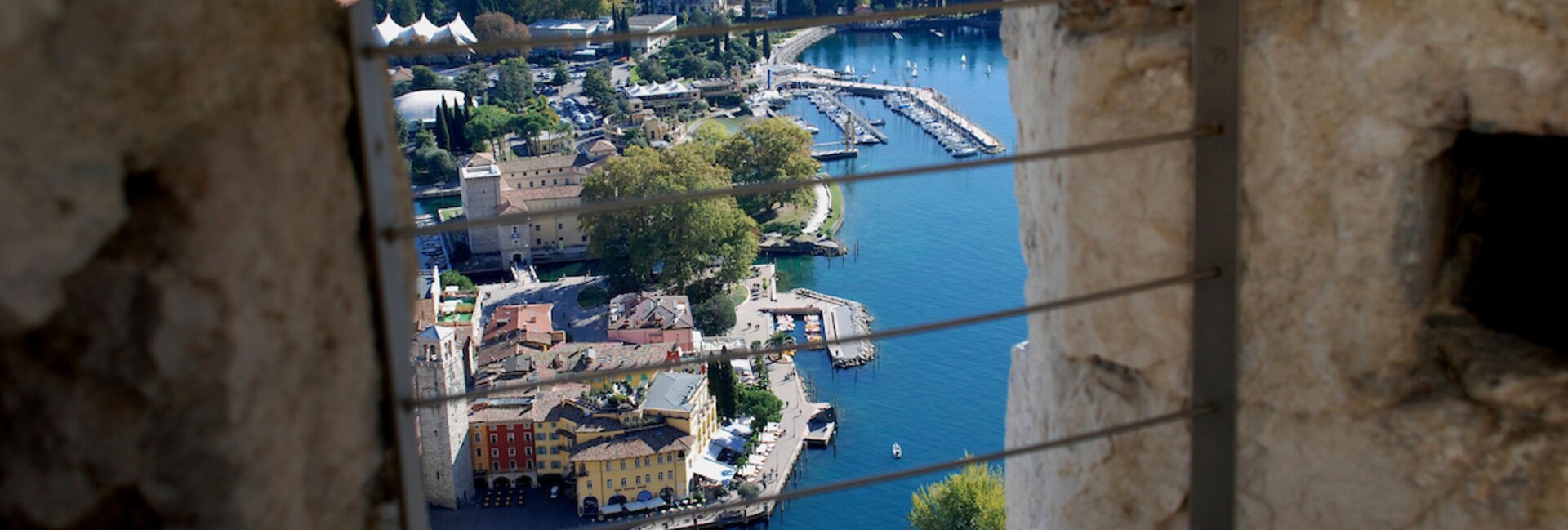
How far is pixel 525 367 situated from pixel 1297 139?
10.2m

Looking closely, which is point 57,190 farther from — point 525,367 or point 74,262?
point 525,367

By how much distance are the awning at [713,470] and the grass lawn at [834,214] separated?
3866 mm

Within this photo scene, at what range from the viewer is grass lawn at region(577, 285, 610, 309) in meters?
12.9

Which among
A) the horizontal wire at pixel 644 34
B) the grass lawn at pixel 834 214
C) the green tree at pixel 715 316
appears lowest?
the green tree at pixel 715 316

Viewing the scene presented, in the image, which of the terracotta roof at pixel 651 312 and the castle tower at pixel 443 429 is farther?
the terracotta roof at pixel 651 312

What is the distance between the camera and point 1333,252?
60 centimetres

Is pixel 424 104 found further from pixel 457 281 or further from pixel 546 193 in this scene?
pixel 457 281

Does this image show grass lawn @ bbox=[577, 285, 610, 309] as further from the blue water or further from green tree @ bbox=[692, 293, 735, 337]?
the blue water

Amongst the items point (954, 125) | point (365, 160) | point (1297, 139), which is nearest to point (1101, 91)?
point (1297, 139)

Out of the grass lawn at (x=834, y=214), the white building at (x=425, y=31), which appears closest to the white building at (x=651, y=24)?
the white building at (x=425, y=31)

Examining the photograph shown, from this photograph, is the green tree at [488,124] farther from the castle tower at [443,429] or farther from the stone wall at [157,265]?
the stone wall at [157,265]

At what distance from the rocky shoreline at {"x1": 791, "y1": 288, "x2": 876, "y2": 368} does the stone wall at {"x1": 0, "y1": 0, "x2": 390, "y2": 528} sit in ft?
30.9

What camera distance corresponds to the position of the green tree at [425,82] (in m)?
18.4

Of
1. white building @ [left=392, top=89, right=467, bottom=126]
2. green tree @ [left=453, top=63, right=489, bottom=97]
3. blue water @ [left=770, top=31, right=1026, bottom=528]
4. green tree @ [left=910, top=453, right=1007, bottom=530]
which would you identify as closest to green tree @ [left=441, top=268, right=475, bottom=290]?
blue water @ [left=770, top=31, right=1026, bottom=528]
